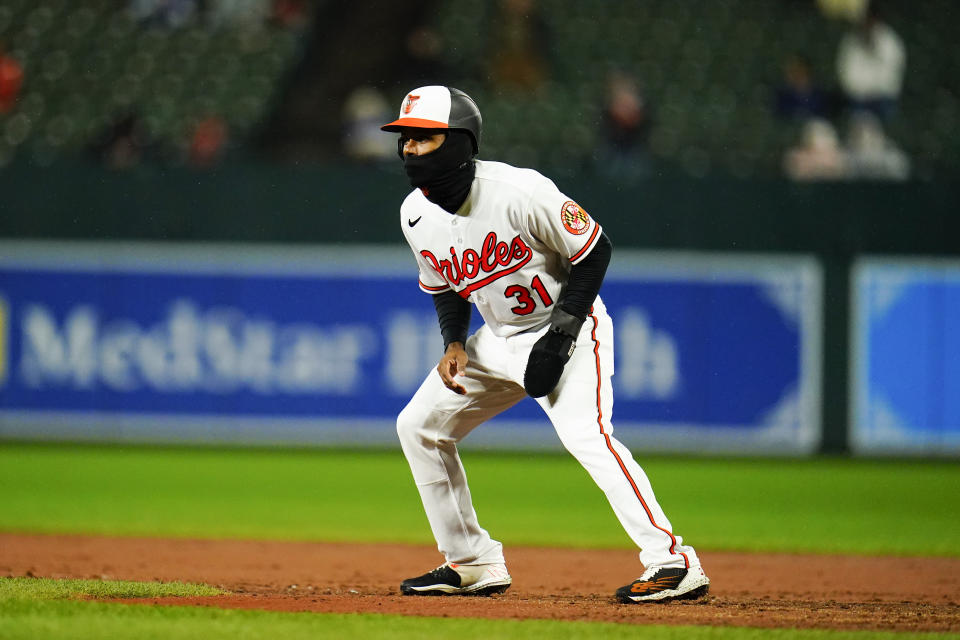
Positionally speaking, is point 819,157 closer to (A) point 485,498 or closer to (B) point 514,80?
(B) point 514,80

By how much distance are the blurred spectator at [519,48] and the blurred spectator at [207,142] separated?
9.71ft

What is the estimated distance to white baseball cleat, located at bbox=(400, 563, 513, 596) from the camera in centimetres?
502

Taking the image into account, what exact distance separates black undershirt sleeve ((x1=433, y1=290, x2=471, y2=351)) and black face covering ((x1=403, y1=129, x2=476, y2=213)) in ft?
1.47

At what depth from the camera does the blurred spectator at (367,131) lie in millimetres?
12359

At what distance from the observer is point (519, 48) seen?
46.2 feet

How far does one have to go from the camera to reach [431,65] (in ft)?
45.8

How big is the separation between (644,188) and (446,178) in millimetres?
6837

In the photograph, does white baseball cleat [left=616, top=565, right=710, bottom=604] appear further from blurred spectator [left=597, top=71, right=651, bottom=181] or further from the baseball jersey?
blurred spectator [left=597, top=71, right=651, bottom=181]

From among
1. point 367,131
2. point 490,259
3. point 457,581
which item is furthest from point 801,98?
point 457,581

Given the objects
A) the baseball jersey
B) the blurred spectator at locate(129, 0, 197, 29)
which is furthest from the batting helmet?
the blurred spectator at locate(129, 0, 197, 29)

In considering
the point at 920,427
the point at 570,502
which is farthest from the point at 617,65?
the point at 570,502

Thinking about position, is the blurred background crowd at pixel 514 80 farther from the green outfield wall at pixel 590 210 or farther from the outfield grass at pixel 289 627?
the outfield grass at pixel 289 627

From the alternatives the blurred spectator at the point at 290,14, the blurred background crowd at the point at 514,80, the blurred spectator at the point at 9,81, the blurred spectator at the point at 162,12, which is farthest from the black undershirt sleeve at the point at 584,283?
the blurred spectator at the point at 162,12

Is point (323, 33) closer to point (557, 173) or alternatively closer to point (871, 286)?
point (557, 173)
